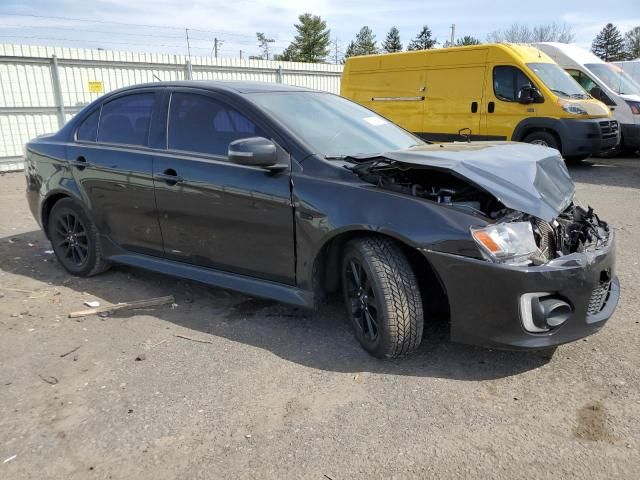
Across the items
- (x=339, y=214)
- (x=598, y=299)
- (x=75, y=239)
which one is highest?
(x=339, y=214)

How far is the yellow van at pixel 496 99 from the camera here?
10375 mm

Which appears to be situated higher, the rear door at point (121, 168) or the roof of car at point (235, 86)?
the roof of car at point (235, 86)

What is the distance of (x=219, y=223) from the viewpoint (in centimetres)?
388

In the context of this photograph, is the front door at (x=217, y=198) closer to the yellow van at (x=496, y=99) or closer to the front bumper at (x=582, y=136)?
the yellow van at (x=496, y=99)

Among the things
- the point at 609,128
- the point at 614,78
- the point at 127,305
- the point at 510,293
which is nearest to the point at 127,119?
the point at 127,305

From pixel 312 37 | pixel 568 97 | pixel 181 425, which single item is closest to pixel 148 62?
pixel 568 97

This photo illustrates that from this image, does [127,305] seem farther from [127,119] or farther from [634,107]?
[634,107]

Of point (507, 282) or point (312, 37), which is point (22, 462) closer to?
point (507, 282)

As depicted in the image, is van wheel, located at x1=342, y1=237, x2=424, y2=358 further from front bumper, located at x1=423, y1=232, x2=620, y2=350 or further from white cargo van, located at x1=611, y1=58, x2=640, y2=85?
white cargo van, located at x1=611, y1=58, x2=640, y2=85

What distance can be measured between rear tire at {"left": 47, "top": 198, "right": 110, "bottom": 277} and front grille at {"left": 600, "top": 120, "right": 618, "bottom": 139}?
946 cm

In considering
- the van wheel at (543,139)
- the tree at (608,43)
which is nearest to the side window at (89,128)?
the van wheel at (543,139)

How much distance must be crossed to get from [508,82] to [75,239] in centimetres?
866

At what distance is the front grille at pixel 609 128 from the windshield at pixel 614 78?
2.18m

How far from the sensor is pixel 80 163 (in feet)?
15.6
